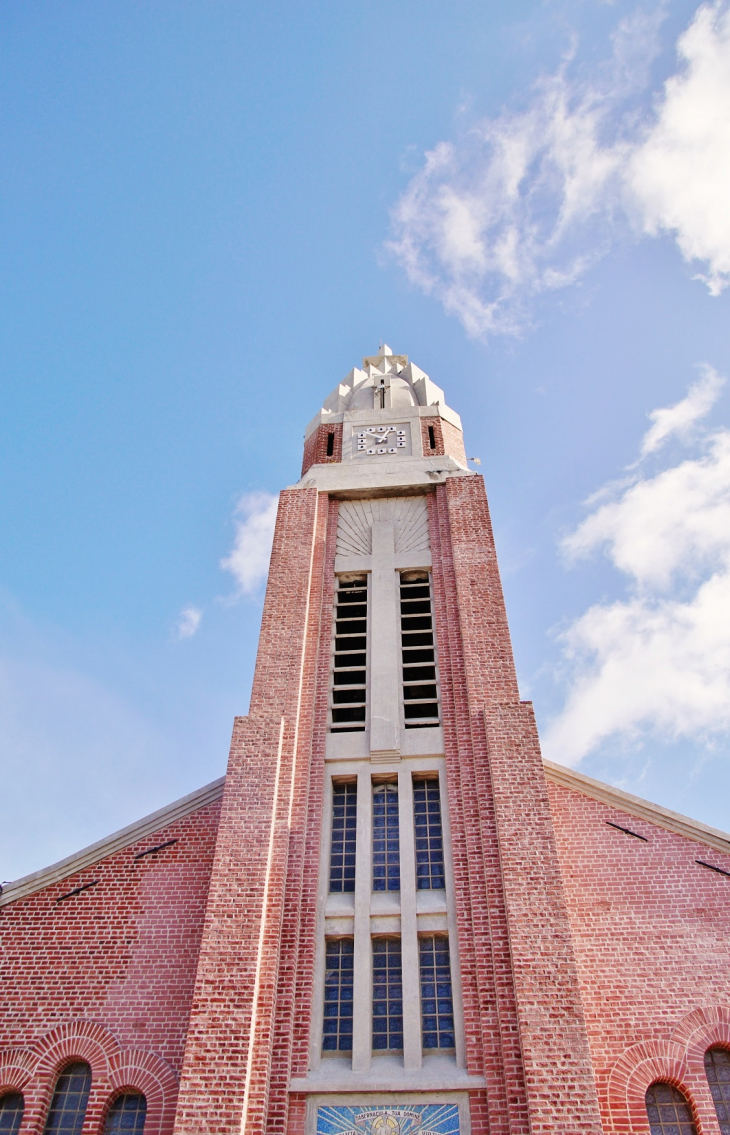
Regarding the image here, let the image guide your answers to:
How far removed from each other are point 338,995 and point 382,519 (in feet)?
33.3

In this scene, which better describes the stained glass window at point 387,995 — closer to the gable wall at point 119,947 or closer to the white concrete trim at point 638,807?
the gable wall at point 119,947

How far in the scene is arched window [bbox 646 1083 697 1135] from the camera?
1098 cm

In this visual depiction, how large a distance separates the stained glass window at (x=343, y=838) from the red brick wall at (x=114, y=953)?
2191mm

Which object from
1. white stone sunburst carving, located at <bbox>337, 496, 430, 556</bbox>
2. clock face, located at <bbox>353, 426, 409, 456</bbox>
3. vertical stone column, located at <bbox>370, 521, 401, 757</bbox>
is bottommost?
vertical stone column, located at <bbox>370, 521, 401, 757</bbox>

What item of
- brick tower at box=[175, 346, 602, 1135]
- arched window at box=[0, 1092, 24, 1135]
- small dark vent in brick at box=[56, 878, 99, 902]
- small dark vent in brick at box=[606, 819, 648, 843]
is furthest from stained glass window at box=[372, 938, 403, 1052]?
arched window at box=[0, 1092, 24, 1135]

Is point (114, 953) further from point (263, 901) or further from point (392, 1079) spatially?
point (392, 1079)

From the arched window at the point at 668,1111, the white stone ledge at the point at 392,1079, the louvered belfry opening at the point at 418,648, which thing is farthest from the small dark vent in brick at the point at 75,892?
the arched window at the point at 668,1111

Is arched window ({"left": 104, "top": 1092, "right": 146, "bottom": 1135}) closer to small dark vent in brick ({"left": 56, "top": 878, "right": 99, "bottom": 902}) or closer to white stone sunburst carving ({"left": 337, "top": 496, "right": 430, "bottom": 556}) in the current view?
small dark vent in brick ({"left": 56, "top": 878, "right": 99, "bottom": 902})

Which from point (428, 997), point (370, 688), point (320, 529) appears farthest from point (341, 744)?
point (320, 529)

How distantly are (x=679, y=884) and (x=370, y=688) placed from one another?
6144 millimetres

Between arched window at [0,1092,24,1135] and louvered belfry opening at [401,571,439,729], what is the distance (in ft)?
27.0

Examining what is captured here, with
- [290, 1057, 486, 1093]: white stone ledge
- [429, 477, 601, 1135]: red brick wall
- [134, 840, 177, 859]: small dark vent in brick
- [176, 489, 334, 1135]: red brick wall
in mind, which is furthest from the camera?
[134, 840, 177, 859]: small dark vent in brick

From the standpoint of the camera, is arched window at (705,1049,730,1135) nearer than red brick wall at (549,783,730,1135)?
Yes

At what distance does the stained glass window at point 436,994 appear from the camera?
37.8 ft
